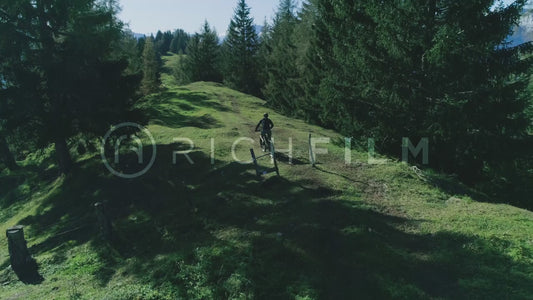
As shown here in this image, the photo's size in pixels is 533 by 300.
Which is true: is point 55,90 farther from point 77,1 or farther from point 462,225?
point 462,225

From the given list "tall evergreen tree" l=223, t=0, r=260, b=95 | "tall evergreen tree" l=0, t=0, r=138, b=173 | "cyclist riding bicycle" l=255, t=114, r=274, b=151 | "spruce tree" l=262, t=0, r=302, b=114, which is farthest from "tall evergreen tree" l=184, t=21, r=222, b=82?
"cyclist riding bicycle" l=255, t=114, r=274, b=151

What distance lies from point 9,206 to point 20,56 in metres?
9.68

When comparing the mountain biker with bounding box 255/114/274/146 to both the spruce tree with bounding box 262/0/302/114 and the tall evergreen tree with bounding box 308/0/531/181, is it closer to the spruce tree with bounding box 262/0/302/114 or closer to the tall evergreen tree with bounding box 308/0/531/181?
the tall evergreen tree with bounding box 308/0/531/181

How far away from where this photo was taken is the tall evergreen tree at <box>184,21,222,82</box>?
209 ft

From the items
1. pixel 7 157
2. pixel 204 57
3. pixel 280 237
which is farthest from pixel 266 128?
pixel 204 57

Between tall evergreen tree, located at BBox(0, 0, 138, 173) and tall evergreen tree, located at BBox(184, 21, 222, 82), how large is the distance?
45474 millimetres

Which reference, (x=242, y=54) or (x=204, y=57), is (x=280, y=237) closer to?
(x=242, y=54)

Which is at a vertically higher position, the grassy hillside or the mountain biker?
the mountain biker

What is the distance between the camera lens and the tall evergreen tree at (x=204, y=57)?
6369 cm

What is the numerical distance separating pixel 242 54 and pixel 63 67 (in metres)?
41.3

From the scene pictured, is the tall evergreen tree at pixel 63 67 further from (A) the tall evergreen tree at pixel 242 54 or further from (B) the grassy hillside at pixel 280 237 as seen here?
(A) the tall evergreen tree at pixel 242 54

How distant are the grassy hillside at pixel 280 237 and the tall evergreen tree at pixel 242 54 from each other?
4037 cm

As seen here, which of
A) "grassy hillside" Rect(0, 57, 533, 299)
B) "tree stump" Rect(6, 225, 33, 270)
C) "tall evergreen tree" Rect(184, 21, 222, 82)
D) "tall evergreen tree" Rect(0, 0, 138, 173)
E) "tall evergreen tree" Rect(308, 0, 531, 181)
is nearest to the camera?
"grassy hillside" Rect(0, 57, 533, 299)

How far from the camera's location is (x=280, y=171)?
1541 centimetres
